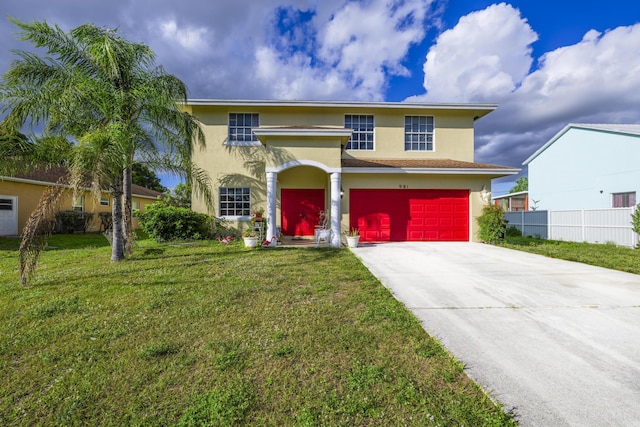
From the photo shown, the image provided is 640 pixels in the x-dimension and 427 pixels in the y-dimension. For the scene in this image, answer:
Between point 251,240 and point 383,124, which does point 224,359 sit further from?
point 383,124

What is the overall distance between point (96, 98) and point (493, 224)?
14.1m

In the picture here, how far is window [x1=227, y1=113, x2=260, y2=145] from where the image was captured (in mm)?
13008

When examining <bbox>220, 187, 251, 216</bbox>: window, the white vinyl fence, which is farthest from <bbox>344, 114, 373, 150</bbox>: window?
the white vinyl fence

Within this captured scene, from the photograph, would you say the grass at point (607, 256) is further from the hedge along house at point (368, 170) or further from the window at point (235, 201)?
the window at point (235, 201)

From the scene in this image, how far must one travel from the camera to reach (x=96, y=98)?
7.02 m

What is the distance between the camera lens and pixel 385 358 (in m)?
2.99

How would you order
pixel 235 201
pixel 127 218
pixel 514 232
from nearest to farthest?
pixel 127 218 → pixel 235 201 → pixel 514 232

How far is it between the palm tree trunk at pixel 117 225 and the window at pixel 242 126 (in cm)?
604

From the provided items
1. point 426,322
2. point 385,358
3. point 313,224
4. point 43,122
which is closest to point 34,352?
point 385,358

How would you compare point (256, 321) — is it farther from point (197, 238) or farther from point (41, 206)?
point (197, 238)

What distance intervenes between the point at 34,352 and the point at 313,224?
10.5 metres

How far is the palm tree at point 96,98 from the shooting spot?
659 centimetres

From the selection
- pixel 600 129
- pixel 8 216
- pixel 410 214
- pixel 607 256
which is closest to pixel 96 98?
pixel 410 214

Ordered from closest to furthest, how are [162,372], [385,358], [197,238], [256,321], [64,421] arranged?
[64,421] → [162,372] → [385,358] → [256,321] → [197,238]
